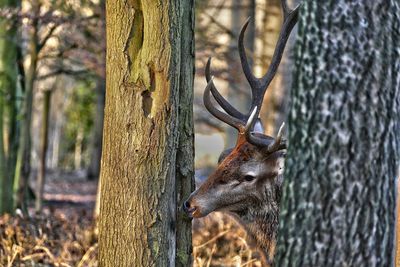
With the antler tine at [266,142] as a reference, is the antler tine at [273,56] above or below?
above

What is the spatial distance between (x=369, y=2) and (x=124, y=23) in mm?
2336

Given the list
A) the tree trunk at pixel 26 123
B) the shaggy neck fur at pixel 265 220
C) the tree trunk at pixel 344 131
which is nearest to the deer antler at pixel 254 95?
the shaggy neck fur at pixel 265 220

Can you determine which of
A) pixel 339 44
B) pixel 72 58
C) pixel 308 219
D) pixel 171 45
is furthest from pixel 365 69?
pixel 72 58

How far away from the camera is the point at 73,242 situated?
30.8ft

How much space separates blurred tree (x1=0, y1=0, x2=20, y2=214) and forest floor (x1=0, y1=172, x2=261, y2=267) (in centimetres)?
113

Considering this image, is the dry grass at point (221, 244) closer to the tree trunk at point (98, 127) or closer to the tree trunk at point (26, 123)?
the tree trunk at point (26, 123)

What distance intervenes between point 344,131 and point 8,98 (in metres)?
8.37

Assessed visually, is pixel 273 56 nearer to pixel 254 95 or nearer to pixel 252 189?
pixel 254 95

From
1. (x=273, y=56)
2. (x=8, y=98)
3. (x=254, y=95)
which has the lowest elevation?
(x=8, y=98)

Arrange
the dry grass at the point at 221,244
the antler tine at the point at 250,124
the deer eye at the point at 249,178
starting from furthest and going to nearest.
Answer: the dry grass at the point at 221,244
the deer eye at the point at 249,178
the antler tine at the point at 250,124

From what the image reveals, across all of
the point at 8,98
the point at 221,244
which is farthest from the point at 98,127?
the point at 221,244

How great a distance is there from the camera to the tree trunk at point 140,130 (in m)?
6.40

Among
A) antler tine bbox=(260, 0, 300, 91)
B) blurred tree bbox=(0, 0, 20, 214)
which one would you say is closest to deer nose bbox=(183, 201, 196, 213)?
antler tine bbox=(260, 0, 300, 91)

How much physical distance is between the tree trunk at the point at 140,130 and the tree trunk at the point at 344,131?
1.90 meters
